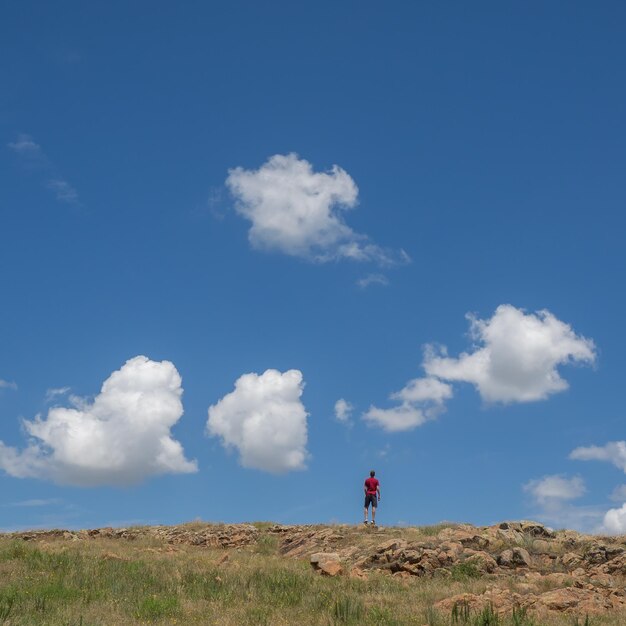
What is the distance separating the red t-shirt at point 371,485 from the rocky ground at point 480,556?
8.23ft

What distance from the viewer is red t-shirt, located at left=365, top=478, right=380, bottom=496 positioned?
2802cm

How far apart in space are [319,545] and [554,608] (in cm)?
1029

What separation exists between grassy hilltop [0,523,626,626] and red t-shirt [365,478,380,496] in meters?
3.46

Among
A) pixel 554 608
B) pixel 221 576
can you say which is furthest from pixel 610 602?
pixel 221 576

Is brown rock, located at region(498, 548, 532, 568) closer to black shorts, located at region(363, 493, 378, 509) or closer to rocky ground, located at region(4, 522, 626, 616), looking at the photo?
rocky ground, located at region(4, 522, 626, 616)

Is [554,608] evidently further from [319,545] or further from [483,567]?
[319,545]

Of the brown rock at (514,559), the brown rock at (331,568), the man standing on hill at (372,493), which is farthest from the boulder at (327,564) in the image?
the man standing on hill at (372,493)

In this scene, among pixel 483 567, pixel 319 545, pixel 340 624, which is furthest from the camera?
pixel 319 545

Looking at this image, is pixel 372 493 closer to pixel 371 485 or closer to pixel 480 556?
pixel 371 485

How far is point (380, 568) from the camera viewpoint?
1833 centimetres

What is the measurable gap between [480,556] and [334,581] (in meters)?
4.79

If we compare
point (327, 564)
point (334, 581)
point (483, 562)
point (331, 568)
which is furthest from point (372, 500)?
point (334, 581)

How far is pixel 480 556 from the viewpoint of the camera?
18.5 meters

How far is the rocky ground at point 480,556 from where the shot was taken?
46.7 ft
